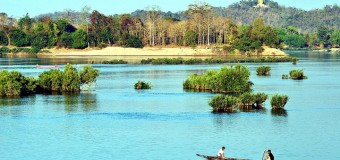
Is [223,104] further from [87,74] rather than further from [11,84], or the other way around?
[11,84]

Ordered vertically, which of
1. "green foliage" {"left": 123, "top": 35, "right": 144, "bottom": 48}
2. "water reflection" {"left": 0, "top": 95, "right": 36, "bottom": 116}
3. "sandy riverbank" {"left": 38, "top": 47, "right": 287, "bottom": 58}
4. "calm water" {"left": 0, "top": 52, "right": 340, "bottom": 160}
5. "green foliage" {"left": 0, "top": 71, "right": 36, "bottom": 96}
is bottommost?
"calm water" {"left": 0, "top": 52, "right": 340, "bottom": 160}

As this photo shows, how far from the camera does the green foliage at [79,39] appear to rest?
7480 inches

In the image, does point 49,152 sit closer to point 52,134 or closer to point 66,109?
point 52,134

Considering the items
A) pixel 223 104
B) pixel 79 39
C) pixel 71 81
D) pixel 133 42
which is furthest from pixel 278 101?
pixel 79 39

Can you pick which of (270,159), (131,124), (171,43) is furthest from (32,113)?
(171,43)

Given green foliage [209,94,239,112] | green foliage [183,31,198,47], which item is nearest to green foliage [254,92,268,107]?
green foliage [209,94,239,112]

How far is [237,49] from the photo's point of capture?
593 feet

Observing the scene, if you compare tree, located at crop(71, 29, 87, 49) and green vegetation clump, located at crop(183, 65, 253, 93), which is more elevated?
tree, located at crop(71, 29, 87, 49)

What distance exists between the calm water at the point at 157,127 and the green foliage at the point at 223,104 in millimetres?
1070

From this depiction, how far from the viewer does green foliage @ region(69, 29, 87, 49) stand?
190000 millimetres

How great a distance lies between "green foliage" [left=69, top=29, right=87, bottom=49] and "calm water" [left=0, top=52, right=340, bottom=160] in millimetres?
104770

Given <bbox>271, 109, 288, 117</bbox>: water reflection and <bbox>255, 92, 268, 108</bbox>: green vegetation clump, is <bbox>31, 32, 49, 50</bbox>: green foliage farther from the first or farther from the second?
<bbox>271, 109, 288, 117</bbox>: water reflection

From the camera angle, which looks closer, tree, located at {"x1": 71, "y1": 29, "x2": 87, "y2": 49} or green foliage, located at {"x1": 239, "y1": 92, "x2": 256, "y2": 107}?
green foliage, located at {"x1": 239, "y1": 92, "x2": 256, "y2": 107}

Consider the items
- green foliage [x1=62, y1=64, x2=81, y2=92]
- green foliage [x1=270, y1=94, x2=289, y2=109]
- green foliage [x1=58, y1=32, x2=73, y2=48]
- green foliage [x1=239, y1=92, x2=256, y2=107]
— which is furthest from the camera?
green foliage [x1=58, y1=32, x2=73, y2=48]
